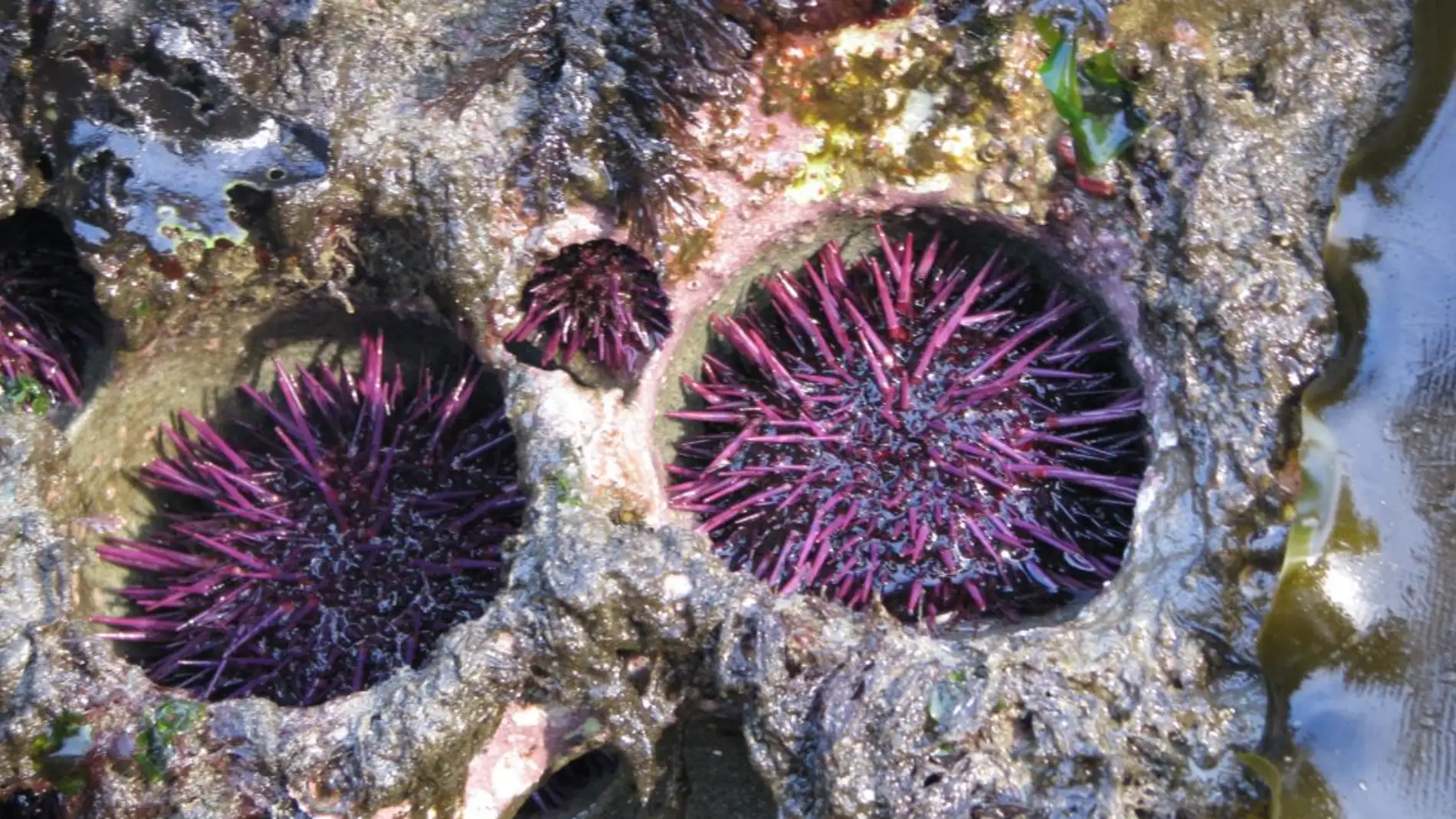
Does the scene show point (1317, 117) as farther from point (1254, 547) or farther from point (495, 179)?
point (495, 179)

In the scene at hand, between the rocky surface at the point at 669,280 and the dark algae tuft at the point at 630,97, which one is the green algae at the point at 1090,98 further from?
the dark algae tuft at the point at 630,97

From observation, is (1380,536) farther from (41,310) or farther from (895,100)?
(41,310)

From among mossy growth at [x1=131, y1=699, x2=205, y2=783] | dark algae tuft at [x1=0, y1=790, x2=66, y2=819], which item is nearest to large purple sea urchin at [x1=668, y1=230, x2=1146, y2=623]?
mossy growth at [x1=131, y1=699, x2=205, y2=783]

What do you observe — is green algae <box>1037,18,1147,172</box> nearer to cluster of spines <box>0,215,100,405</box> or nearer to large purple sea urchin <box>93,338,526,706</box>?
large purple sea urchin <box>93,338,526,706</box>

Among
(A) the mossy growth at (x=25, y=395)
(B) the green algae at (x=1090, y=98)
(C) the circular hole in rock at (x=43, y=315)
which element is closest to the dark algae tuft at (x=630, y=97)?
(B) the green algae at (x=1090, y=98)

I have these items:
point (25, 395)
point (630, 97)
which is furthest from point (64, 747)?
point (630, 97)

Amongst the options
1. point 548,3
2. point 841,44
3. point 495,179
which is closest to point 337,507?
point 495,179
